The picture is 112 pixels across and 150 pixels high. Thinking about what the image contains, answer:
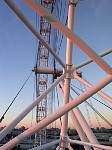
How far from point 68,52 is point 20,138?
561 centimetres

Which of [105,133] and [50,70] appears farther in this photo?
[105,133]

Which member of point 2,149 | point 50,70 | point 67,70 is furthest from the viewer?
point 50,70

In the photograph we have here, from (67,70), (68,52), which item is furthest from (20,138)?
(68,52)

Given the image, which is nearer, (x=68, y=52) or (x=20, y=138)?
(x=20, y=138)

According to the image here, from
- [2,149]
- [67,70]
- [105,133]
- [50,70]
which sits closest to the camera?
[2,149]

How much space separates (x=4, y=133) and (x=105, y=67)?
3877 millimetres

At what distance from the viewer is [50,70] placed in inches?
741

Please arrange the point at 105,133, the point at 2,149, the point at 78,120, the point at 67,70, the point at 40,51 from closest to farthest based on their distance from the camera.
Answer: the point at 2,149 → the point at 67,70 → the point at 78,120 → the point at 40,51 → the point at 105,133

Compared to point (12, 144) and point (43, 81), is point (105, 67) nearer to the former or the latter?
point (12, 144)

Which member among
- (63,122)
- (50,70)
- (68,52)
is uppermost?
(50,70)

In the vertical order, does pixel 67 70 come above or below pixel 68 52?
below

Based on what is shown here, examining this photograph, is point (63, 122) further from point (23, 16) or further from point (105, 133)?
point (105, 133)

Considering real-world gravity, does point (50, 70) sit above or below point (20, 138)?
above

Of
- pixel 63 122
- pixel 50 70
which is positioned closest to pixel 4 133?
pixel 63 122
